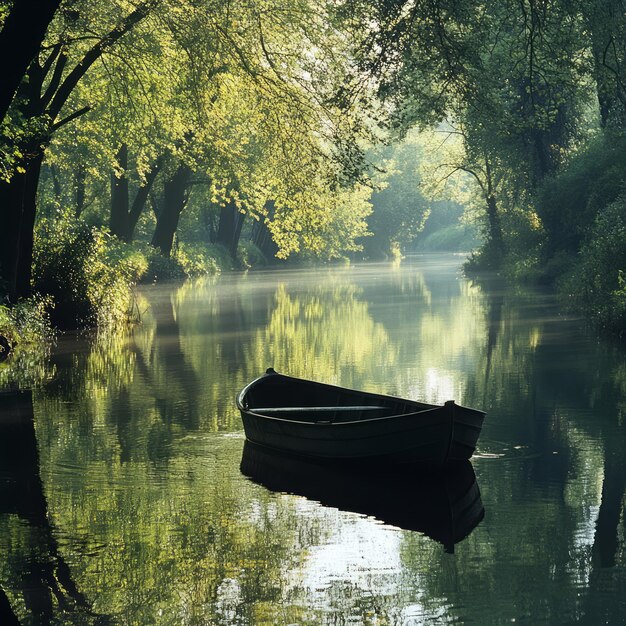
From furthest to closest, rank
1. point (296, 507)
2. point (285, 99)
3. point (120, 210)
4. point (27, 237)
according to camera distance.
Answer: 1. point (120, 210)
2. point (27, 237)
3. point (285, 99)
4. point (296, 507)

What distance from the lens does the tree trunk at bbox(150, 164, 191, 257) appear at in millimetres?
54156

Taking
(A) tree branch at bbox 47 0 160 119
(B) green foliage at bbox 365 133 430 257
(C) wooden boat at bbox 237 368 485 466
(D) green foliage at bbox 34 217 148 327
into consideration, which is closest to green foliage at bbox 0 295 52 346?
(D) green foliage at bbox 34 217 148 327

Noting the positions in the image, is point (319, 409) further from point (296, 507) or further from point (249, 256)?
point (249, 256)

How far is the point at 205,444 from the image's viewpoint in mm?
14102

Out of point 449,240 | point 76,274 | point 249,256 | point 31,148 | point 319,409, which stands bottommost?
point 319,409

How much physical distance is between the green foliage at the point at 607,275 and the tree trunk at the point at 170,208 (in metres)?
27.9

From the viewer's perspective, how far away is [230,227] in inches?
2625

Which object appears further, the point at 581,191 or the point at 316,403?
the point at 581,191

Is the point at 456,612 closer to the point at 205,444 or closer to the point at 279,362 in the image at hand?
the point at 205,444

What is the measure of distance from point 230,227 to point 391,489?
5596cm

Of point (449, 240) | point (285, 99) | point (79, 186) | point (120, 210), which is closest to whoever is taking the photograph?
point (285, 99)

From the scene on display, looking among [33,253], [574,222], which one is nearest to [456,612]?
[33,253]

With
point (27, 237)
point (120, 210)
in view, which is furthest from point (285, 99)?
point (120, 210)

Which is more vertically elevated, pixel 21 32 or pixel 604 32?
pixel 604 32
